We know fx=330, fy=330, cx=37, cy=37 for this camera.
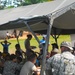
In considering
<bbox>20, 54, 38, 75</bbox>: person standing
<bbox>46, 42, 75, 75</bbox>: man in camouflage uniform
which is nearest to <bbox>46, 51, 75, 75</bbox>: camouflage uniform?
<bbox>46, 42, 75, 75</bbox>: man in camouflage uniform

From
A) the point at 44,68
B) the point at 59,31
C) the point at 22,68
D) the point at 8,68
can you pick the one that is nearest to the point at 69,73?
the point at 44,68

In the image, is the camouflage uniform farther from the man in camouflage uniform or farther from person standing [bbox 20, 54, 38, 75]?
person standing [bbox 20, 54, 38, 75]

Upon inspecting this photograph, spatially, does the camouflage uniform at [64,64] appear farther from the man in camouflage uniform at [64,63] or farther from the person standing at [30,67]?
the person standing at [30,67]

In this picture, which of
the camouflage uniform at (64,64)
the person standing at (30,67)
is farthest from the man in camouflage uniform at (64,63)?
the person standing at (30,67)

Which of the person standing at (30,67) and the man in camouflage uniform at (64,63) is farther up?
the man in camouflage uniform at (64,63)

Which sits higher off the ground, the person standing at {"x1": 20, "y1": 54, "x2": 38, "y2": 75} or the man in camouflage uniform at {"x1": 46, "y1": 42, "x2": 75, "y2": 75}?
the man in camouflage uniform at {"x1": 46, "y1": 42, "x2": 75, "y2": 75}

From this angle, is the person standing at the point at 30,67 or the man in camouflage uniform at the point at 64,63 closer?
the man in camouflage uniform at the point at 64,63

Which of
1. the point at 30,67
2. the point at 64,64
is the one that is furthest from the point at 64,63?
the point at 30,67

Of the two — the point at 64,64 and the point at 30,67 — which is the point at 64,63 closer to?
the point at 64,64

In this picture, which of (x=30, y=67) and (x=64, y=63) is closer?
(x=64, y=63)

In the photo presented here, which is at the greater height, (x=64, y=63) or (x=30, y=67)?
(x=64, y=63)

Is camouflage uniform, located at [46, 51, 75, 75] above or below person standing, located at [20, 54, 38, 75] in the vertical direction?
above

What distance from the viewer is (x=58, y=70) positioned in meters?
6.09

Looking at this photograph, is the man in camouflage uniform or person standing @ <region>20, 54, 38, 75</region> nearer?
the man in camouflage uniform
